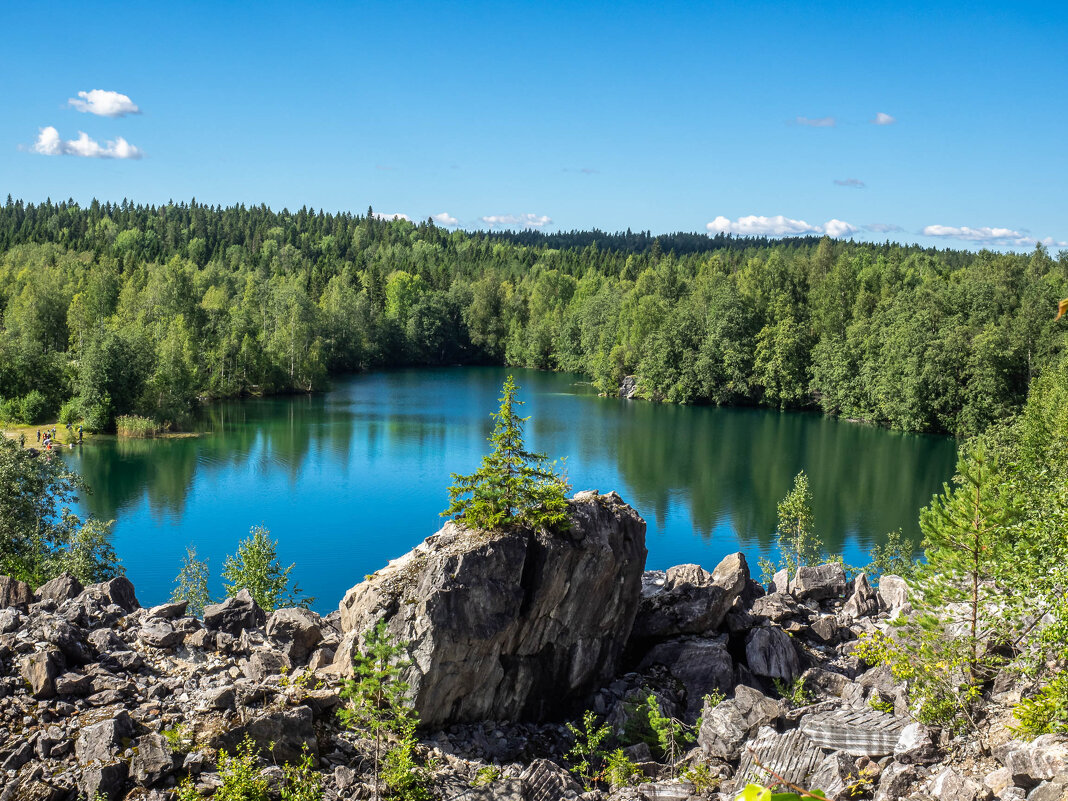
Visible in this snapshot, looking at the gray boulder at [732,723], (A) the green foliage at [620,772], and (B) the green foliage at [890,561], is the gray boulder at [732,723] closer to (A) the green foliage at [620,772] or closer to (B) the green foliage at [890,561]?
(A) the green foliage at [620,772]

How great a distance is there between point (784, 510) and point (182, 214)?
173 m

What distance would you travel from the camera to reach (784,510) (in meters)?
36.4

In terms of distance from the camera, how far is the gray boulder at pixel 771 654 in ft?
65.5

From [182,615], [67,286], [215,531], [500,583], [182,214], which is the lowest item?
[215,531]

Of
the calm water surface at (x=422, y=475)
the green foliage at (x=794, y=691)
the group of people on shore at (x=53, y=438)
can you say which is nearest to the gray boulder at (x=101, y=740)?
the green foliage at (x=794, y=691)

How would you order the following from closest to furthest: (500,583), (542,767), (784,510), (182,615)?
(542,767), (500,583), (182,615), (784,510)

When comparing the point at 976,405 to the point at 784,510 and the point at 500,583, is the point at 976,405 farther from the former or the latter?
the point at 500,583

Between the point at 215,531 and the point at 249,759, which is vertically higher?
the point at 249,759

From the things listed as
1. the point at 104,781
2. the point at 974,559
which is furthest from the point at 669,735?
the point at 104,781

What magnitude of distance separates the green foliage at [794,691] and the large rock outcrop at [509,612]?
369cm

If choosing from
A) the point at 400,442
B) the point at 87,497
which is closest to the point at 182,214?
the point at 400,442

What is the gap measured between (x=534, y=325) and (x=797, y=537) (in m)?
87.9

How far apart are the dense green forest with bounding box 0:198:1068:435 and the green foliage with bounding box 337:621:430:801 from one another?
50.6 m

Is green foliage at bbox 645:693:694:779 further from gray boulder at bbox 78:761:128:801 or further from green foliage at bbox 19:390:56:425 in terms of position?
green foliage at bbox 19:390:56:425
